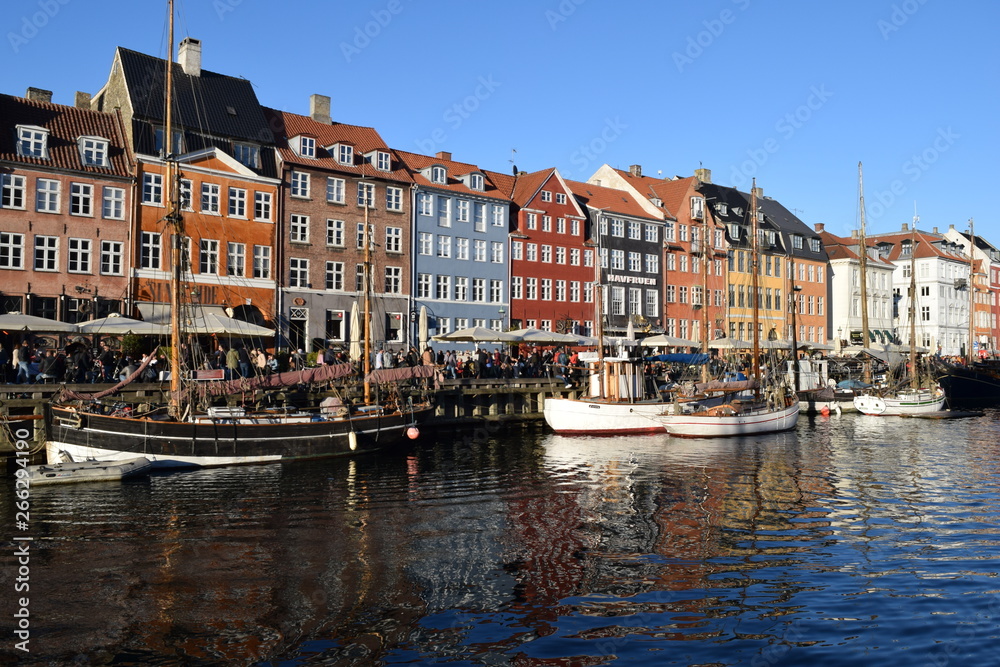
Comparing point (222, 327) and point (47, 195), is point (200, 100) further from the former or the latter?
point (222, 327)

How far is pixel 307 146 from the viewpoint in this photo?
49.8m

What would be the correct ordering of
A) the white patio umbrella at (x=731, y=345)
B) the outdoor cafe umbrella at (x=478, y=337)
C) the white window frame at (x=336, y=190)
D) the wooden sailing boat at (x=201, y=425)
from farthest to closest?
the white patio umbrella at (x=731, y=345) → the white window frame at (x=336, y=190) → the outdoor cafe umbrella at (x=478, y=337) → the wooden sailing boat at (x=201, y=425)

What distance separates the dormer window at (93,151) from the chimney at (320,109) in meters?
15.1

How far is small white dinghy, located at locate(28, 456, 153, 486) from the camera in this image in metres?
23.8

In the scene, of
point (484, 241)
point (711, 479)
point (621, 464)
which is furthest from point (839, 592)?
point (484, 241)

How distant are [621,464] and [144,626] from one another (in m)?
19.7

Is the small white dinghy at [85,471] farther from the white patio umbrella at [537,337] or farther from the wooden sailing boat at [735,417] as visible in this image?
the wooden sailing boat at [735,417]

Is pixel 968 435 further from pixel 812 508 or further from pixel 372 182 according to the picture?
pixel 372 182

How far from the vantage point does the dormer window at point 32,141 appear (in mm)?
39906

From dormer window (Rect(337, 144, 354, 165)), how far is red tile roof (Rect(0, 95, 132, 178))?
12.3 meters

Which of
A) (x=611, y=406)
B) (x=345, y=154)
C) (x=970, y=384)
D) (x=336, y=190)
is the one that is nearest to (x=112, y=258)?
(x=336, y=190)

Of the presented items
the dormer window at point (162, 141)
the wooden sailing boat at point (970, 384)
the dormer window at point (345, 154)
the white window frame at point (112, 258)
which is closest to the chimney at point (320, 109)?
the dormer window at point (345, 154)

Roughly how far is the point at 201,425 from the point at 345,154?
1101 inches

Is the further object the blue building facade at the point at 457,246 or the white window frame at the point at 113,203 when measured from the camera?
the blue building facade at the point at 457,246
